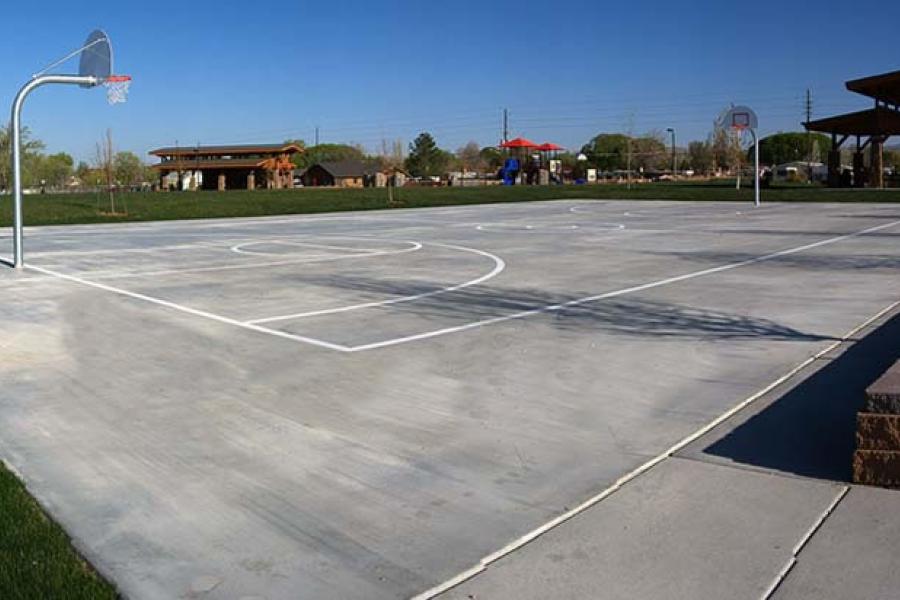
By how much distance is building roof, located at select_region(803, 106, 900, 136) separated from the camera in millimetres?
50938

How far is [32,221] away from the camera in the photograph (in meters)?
31.8

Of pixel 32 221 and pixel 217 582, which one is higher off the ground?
pixel 32 221

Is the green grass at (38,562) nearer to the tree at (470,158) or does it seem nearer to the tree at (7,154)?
the tree at (7,154)

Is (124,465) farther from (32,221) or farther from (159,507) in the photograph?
(32,221)

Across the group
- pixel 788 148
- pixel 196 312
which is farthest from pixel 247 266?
pixel 788 148

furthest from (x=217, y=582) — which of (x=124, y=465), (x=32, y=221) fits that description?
(x=32, y=221)

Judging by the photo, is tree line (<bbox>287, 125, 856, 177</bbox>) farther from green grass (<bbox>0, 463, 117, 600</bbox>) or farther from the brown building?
green grass (<bbox>0, 463, 117, 600</bbox>)

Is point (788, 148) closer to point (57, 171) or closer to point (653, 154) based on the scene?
point (653, 154)

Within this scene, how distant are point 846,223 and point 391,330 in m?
21.2

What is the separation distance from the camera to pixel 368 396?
6.96m

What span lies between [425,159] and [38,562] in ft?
414

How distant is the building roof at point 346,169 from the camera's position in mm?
116062

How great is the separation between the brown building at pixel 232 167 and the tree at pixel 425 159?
105 feet

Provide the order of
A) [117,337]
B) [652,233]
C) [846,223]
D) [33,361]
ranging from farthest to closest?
[846,223], [652,233], [117,337], [33,361]
